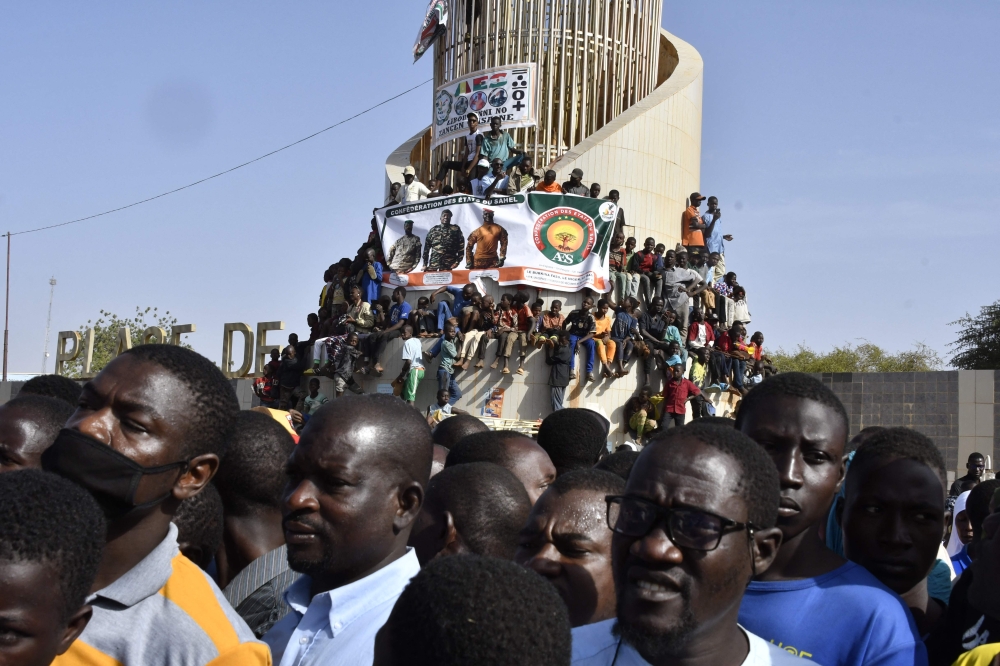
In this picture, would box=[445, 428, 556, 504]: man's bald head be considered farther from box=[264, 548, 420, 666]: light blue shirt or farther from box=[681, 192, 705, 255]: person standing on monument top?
box=[681, 192, 705, 255]: person standing on monument top

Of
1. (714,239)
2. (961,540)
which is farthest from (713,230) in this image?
(961,540)

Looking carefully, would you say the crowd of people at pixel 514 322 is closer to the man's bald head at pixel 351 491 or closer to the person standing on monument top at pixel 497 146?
the person standing on monument top at pixel 497 146

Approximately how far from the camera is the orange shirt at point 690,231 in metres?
19.9

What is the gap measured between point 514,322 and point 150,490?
14.6 m

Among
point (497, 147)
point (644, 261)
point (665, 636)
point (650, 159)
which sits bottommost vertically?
point (665, 636)

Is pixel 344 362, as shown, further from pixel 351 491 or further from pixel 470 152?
pixel 351 491

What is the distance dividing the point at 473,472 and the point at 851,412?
61.1 feet

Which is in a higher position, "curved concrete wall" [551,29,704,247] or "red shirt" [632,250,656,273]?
"curved concrete wall" [551,29,704,247]

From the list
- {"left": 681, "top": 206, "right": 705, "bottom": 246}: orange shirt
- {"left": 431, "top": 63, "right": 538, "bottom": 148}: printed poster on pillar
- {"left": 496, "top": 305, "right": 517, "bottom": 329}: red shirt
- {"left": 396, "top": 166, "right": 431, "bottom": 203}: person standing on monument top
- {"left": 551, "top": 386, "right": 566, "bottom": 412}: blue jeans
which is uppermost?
{"left": 431, "top": 63, "right": 538, "bottom": 148}: printed poster on pillar

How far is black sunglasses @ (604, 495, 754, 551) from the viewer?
7.63ft

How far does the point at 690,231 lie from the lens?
20000 mm

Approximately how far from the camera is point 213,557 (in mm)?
3729

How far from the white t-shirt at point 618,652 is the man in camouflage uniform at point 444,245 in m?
15.3

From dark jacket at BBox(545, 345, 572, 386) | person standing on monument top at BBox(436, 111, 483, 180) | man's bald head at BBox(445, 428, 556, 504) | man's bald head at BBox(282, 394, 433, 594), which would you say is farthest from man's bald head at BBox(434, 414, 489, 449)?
person standing on monument top at BBox(436, 111, 483, 180)
